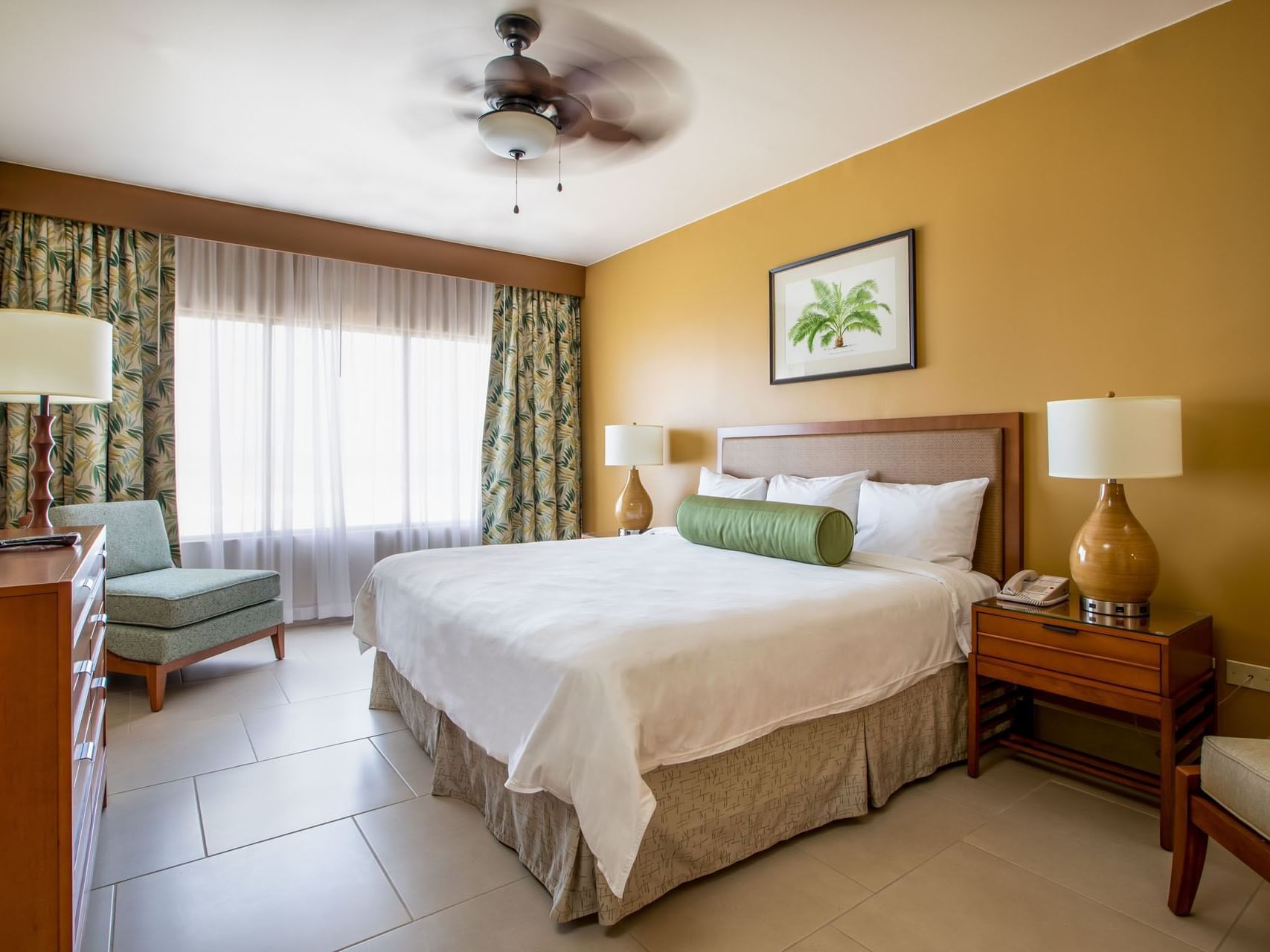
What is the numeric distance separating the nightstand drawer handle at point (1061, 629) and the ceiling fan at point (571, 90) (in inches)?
98.0

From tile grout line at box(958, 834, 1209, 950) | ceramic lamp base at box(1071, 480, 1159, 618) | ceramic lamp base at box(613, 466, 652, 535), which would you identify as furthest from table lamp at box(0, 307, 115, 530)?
ceramic lamp base at box(1071, 480, 1159, 618)

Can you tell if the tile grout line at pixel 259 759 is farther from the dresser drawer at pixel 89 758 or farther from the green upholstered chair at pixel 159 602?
the green upholstered chair at pixel 159 602

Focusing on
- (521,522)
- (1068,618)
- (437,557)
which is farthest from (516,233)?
(1068,618)

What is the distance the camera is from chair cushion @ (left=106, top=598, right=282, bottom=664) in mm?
3129

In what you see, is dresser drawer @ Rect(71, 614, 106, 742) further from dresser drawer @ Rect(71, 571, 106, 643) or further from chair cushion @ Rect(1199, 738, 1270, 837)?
chair cushion @ Rect(1199, 738, 1270, 837)

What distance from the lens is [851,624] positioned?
2127mm

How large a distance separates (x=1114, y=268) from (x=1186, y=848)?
1.99 metres

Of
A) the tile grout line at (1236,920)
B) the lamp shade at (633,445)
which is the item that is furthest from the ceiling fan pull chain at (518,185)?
the tile grout line at (1236,920)

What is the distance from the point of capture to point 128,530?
3.61 meters

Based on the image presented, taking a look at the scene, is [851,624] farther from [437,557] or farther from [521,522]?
[521,522]

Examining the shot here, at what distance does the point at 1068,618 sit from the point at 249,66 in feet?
11.9

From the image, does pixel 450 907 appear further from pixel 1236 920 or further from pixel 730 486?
pixel 730 486

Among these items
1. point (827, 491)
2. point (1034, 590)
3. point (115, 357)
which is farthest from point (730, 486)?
A: point (115, 357)

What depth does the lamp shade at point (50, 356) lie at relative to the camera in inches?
94.1
